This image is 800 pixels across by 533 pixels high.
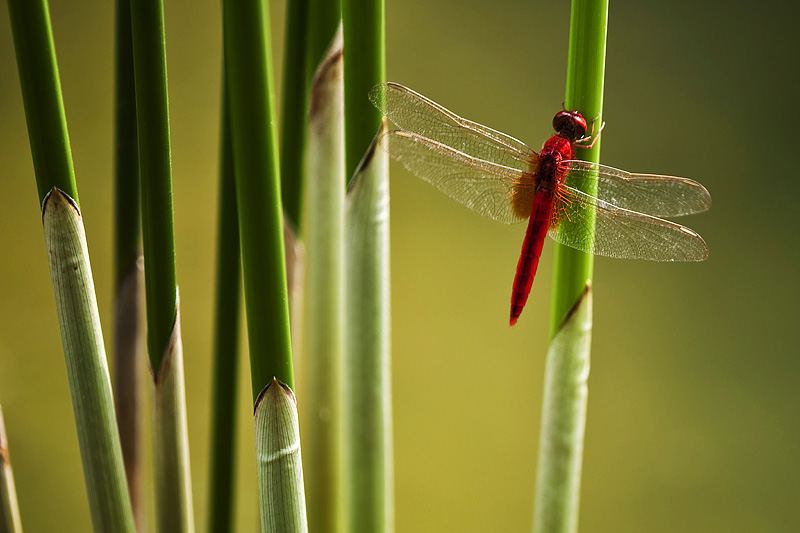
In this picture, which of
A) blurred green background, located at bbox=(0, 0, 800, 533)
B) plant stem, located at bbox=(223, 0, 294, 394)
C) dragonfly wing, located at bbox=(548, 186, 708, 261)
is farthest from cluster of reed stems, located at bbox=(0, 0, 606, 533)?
blurred green background, located at bbox=(0, 0, 800, 533)

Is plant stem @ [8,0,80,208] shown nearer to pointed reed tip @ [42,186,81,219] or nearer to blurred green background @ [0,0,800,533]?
pointed reed tip @ [42,186,81,219]

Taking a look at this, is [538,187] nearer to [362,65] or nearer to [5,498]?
[362,65]

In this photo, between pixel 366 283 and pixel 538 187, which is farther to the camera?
pixel 538 187

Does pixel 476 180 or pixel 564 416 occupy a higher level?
pixel 476 180

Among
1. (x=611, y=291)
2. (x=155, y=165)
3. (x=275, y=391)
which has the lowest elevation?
(x=611, y=291)

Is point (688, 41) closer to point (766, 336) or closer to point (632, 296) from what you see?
point (632, 296)

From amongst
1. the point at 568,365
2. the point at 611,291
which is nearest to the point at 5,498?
the point at 568,365
